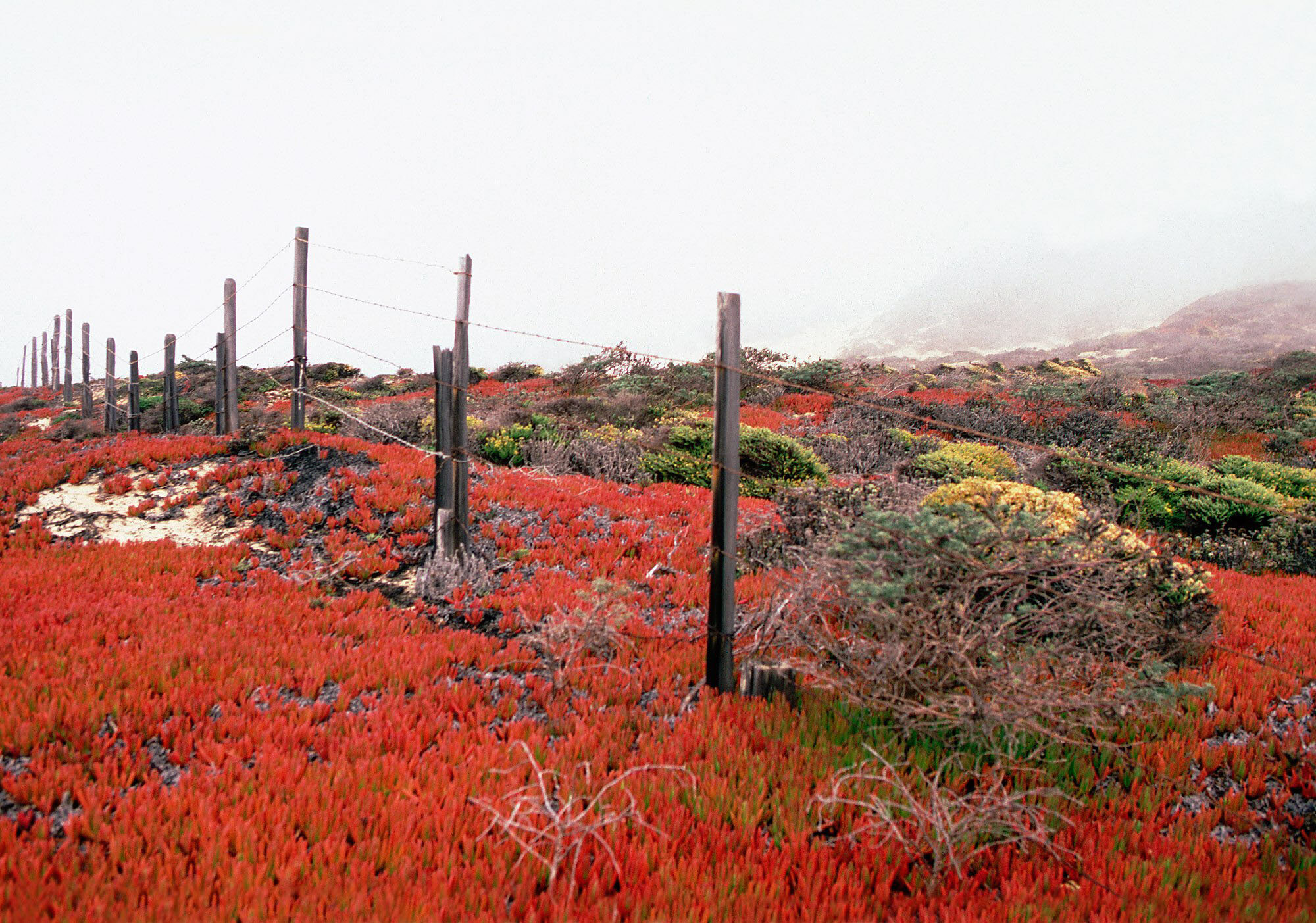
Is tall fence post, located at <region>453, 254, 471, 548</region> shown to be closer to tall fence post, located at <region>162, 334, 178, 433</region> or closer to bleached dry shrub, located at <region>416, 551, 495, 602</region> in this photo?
bleached dry shrub, located at <region>416, 551, 495, 602</region>

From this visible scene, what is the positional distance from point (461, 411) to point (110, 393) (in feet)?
68.2

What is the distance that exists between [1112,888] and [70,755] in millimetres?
5286

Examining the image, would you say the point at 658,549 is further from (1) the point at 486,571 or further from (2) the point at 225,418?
(2) the point at 225,418

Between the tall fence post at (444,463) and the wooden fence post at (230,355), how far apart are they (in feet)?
25.2

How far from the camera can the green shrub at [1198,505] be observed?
10.1 meters

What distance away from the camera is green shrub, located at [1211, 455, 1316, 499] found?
1170cm

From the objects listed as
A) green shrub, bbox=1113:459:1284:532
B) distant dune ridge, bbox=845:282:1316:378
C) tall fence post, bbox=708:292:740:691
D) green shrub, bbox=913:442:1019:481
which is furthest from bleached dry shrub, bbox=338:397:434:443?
distant dune ridge, bbox=845:282:1316:378

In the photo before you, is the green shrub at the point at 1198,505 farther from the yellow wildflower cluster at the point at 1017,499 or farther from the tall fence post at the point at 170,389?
the tall fence post at the point at 170,389

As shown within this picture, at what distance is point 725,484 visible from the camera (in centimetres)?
456

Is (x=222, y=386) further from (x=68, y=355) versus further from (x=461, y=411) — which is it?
(x=68, y=355)

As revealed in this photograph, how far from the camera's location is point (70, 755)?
11.9 feet

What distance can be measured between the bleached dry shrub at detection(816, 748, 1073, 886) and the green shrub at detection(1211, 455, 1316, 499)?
11407mm

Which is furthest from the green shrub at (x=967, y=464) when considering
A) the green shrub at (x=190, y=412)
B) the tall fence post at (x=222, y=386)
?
the green shrub at (x=190, y=412)

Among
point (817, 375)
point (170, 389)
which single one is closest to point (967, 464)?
point (817, 375)
